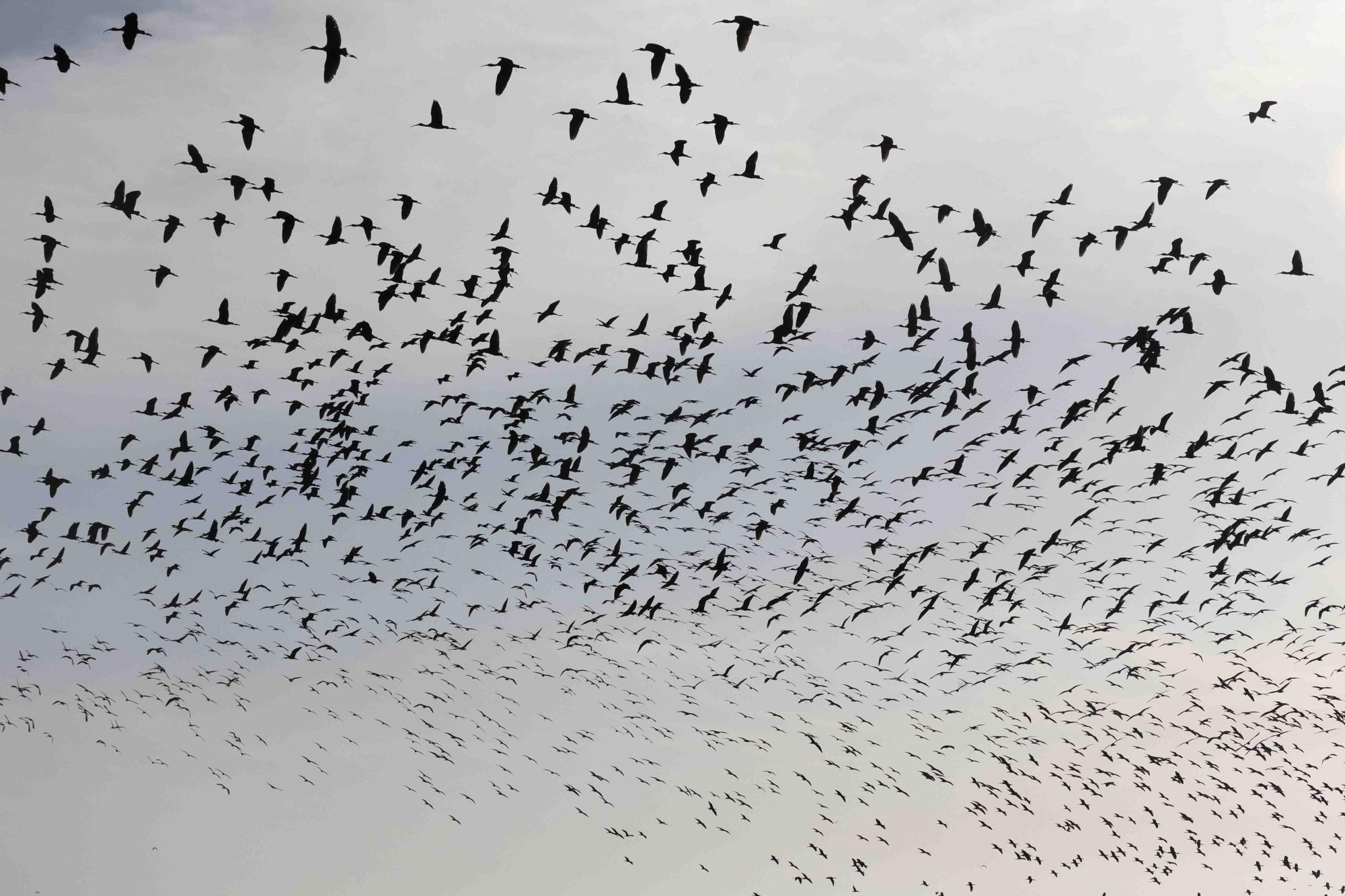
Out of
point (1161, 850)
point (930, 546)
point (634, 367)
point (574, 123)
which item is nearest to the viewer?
point (574, 123)

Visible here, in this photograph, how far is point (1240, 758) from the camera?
71.8 m

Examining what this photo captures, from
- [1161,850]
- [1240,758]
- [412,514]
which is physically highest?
[412,514]

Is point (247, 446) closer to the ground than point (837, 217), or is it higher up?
closer to the ground

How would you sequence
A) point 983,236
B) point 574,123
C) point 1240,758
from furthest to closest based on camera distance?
point 1240,758 < point 983,236 < point 574,123

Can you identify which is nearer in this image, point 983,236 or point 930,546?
point 983,236

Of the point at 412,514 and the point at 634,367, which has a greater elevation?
the point at 634,367

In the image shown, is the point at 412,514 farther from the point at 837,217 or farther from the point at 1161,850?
the point at 1161,850

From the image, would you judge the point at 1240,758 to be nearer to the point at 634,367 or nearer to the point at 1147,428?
the point at 1147,428

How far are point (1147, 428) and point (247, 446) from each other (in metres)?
37.2

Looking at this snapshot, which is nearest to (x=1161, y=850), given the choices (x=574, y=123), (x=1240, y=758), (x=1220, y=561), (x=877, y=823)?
(x=1240, y=758)

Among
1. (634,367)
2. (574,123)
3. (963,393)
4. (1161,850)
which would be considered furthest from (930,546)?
(1161,850)

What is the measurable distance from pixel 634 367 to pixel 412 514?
1370 centimetres

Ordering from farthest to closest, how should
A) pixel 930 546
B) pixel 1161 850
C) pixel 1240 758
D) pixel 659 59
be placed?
1. pixel 1161 850
2. pixel 1240 758
3. pixel 930 546
4. pixel 659 59

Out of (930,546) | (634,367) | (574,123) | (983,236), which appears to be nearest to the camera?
(574,123)
